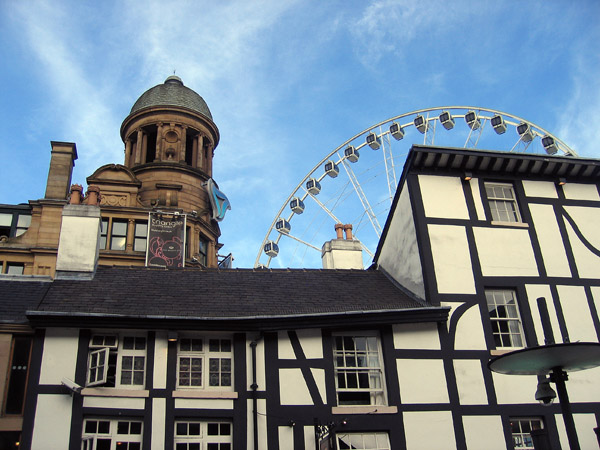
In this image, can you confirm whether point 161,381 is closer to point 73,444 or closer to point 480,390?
point 73,444

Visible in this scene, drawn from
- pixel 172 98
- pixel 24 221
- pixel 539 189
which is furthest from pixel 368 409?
pixel 172 98

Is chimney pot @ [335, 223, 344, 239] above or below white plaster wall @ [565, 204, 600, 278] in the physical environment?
above

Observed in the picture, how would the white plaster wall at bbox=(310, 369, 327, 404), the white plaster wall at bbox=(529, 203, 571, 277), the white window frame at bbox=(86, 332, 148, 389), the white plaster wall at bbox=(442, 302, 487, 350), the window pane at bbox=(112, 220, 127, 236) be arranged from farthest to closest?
the window pane at bbox=(112, 220, 127, 236) < the white plaster wall at bbox=(529, 203, 571, 277) < the white plaster wall at bbox=(442, 302, 487, 350) < the white plaster wall at bbox=(310, 369, 327, 404) < the white window frame at bbox=(86, 332, 148, 389)

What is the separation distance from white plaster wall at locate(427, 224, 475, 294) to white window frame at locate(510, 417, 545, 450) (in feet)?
10.5

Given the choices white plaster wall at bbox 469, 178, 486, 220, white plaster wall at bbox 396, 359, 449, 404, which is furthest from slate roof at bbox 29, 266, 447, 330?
white plaster wall at bbox 469, 178, 486, 220

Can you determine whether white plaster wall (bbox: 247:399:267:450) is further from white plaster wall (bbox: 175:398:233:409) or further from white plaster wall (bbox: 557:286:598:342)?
white plaster wall (bbox: 557:286:598:342)

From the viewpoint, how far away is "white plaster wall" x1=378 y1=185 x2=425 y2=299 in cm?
1686

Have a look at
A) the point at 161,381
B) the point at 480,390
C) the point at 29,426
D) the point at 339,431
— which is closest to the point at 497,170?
the point at 480,390

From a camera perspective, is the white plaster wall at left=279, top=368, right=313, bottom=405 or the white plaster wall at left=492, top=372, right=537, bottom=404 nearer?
the white plaster wall at left=279, top=368, right=313, bottom=405

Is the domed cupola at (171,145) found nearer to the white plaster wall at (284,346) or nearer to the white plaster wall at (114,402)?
the white plaster wall at (284,346)

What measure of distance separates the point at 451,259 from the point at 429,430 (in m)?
4.48

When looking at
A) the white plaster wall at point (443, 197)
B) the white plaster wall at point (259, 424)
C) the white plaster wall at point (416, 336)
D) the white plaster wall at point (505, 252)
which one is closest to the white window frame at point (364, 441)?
the white plaster wall at point (259, 424)

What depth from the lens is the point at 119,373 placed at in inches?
552

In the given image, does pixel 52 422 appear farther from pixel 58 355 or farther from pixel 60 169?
pixel 60 169
